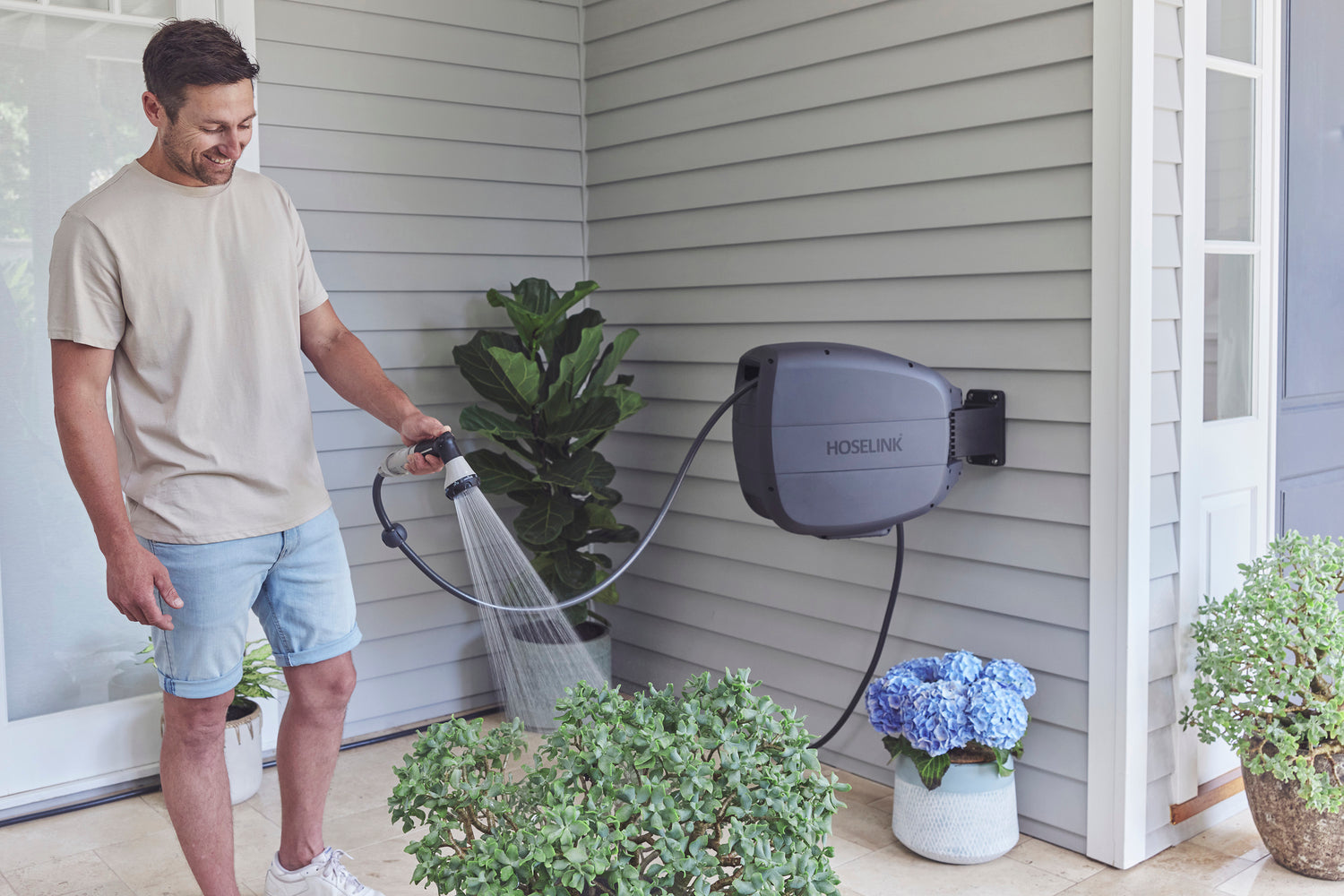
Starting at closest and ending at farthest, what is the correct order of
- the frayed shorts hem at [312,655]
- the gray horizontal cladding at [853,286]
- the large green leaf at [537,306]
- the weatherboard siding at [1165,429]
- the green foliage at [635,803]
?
the green foliage at [635,803]
the frayed shorts hem at [312,655]
the weatherboard siding at [1165,429]
the gray horizontal cladding at [853,286]
the large green leaf at [537,306]

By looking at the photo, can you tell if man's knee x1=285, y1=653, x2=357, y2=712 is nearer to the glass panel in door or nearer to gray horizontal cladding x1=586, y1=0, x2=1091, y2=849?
the glass panel in door

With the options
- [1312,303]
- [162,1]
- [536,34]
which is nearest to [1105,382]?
[1312,303]

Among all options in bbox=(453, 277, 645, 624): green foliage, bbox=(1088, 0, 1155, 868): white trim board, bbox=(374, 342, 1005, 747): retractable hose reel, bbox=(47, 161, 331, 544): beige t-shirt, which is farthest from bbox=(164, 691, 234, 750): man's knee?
bbox=(1088, 0, 1155, 868): white trim board

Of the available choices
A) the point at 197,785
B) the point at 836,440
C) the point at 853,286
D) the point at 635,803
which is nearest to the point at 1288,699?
the point at 836,440

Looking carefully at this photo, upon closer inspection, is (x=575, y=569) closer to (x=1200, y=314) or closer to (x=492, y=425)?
(x=492, y=425)

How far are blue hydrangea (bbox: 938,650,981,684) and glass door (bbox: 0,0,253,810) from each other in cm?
193

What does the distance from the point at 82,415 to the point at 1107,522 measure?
1852mm

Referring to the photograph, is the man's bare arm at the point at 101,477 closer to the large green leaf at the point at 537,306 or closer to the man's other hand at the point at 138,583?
the man's other hand at the point at 138,583

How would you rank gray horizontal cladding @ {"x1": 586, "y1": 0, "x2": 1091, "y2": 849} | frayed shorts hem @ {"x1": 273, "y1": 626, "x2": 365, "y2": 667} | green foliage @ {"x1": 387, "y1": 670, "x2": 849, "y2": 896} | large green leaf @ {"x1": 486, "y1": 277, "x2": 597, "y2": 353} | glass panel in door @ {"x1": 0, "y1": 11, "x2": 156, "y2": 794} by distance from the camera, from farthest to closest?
large green leaf @ {"x1": 486, "y1": 277, "x2": 597, "y2": 353}, glass panel in door @ {"x1": 0, "y1": 11, "x2": 156, "y2": 794}, gray horizontal cladding @ {"x1": 586, "y1": 0, "x2": 1091, "y2": 849}, frayed shorts hem @ {"x1": 273, "y1": 626, "x2": 365, "y2": 667}, green foliage @ {"x1": 387, "y1": 670, "x2": 849, "y2": 896}

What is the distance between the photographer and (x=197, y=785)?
1.97 m

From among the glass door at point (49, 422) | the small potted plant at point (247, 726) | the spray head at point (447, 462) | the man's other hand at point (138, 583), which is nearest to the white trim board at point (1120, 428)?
the spray head at point (447, 462)

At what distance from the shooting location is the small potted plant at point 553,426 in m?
3.02

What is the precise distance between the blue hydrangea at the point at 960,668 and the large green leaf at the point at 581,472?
108cm

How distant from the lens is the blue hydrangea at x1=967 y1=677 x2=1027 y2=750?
226cm
